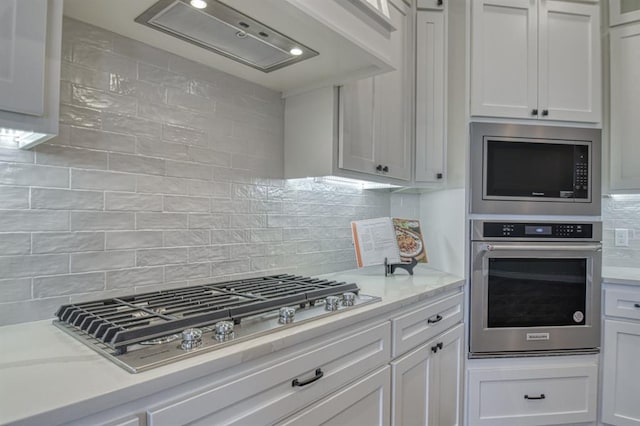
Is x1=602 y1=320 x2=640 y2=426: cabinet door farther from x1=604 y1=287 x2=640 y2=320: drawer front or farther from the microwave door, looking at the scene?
the microwave door

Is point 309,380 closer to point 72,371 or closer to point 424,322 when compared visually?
point 72,371

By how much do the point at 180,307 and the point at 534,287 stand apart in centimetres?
188

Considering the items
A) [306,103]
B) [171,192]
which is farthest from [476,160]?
[171,192]

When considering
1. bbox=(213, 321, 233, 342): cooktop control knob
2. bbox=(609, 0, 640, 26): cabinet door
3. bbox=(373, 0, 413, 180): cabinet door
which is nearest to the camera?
bbox=(213, 321, 233, 342): cooktop control knob

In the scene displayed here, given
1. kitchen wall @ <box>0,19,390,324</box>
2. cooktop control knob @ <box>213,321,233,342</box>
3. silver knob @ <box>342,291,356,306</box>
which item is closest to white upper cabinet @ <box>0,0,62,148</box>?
kitchen wall @ <box>0,19,390,324</box>

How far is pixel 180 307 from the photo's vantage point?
1094 mm

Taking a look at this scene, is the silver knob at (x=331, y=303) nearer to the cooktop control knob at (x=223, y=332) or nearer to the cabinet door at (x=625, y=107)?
the cooktop control knob at (x=223, y=332)

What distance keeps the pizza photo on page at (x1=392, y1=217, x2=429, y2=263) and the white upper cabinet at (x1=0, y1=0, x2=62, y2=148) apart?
1.67 m

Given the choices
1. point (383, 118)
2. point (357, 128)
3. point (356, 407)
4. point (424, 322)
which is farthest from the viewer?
point (383, 118)

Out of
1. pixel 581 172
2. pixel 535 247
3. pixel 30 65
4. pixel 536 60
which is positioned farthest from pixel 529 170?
pixel 30 65

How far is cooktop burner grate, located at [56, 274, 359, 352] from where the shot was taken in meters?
0.87

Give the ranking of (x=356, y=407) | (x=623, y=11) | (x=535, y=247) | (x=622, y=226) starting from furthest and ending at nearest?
(x=622, y=226), (x=623, y=11), (x=535, y=247), (x=356, y=407)

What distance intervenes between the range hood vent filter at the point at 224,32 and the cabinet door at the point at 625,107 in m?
1.98

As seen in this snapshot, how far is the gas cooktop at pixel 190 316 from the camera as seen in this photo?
819 millimetres
